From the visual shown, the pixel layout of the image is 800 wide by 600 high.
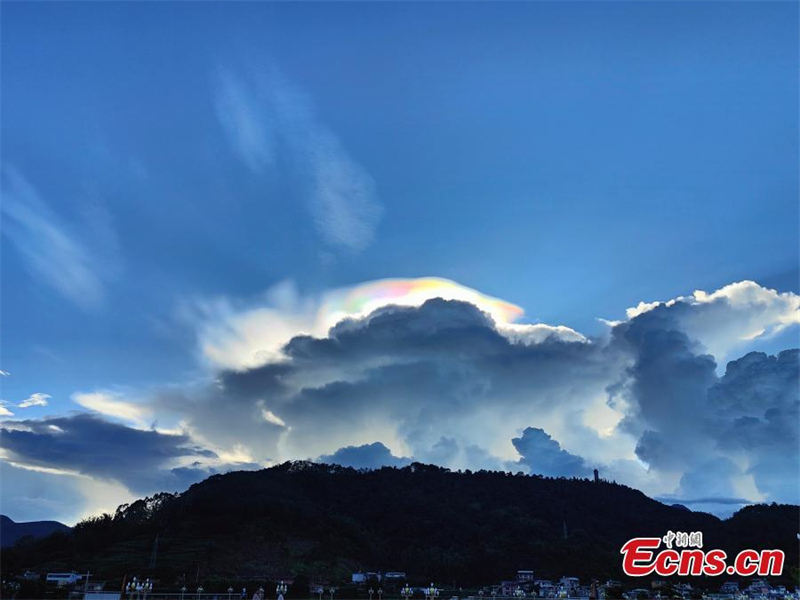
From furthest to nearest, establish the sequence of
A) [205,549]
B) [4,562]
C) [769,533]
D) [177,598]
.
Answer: [769,533] < [205,549] < [4,562] < [177,598]

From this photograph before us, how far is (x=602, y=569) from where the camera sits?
166 m

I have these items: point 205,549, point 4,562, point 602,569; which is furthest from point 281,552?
point 602,569

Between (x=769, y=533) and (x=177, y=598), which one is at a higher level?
(x=769, y=533)

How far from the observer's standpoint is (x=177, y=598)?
4653 inches

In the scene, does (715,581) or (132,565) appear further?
(715,581)

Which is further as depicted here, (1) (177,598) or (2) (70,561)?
(2) (70,561)

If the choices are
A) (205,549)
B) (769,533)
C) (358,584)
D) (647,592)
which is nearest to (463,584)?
(358,584)

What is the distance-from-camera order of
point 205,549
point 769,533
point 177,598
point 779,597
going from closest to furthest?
point 177,598 → point 779,597 → point 205,549 → point 769,533

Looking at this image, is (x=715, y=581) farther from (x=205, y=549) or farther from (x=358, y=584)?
(x=205, y=549)

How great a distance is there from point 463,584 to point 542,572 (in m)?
25.4

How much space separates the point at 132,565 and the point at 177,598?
124ft

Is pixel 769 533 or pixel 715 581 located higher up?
pixel 769 533

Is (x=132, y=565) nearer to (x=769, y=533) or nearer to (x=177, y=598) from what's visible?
(x=177, y=598)

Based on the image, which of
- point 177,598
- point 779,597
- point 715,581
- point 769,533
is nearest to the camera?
point 177,598
